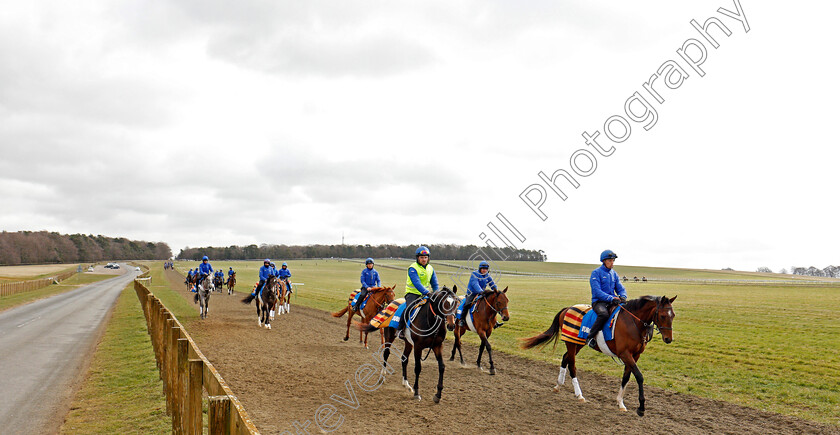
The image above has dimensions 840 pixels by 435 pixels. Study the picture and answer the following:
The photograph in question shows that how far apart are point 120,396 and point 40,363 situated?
5.28m

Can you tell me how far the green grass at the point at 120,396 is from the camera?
7.68m

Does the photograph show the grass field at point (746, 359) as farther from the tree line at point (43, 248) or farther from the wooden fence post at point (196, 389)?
the tree line at point (43, 248)

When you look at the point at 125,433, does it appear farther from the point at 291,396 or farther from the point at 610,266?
the point at 610,266

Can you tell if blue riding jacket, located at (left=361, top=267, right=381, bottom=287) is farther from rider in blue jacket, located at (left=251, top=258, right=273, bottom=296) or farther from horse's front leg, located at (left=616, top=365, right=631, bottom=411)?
horse's front leg, located at (left=616, top=365, right=631, bottom=411)

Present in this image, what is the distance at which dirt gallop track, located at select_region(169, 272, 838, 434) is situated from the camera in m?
8.47

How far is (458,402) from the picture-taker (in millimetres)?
9812

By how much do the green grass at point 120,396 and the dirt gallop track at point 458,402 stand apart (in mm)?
1590

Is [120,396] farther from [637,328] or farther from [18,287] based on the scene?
[18,287]

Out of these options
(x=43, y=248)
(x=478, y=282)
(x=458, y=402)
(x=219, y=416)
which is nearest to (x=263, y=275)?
(x=478, y=282)

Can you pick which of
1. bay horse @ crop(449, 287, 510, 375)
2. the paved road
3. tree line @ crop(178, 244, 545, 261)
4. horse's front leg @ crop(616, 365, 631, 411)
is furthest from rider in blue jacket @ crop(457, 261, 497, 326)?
tree line @ crop(178, 244, 545, 261)

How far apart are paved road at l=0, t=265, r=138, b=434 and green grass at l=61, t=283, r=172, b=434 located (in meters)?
0.30

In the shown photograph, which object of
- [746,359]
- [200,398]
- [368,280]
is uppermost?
[368,280]

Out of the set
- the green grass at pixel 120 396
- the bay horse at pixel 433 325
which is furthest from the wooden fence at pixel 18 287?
the bay horse at pixel 433 325

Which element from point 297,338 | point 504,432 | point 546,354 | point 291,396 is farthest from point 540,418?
point 297,338
